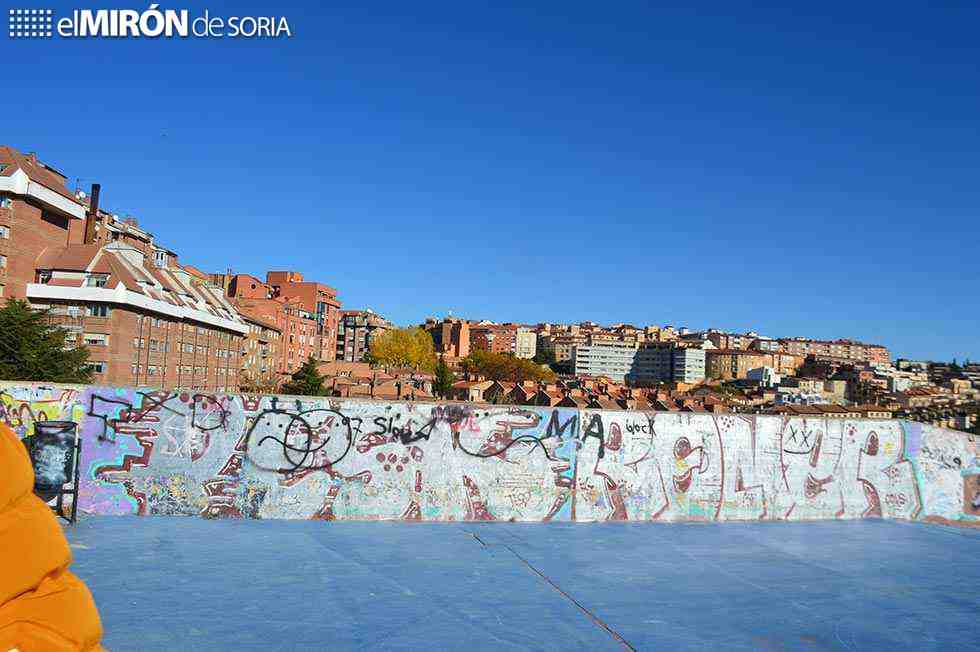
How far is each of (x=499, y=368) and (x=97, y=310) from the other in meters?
90.1

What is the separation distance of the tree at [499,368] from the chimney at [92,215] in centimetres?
7826

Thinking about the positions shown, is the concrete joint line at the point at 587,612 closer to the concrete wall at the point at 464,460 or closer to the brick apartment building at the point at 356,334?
the concrete wall at the point at 464,460

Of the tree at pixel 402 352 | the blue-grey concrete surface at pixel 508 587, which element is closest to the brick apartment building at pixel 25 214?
the blue-grey concrete surface at pixel 508 587

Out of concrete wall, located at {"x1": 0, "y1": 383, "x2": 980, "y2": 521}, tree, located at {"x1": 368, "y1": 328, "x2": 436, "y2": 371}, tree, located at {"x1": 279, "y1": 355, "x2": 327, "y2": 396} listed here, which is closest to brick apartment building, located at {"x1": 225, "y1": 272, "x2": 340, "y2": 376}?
tree, located at {"x1": 368, "y1": 328, "x2": 436, "y2": 371}

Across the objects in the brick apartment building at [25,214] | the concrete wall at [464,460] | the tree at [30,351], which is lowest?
the concrete wall at [464,460]

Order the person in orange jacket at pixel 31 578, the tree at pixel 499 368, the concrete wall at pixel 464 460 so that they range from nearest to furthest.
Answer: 1. the person in orange jacket at pixel 31 578
2. the concrete wall at pixel 464 460
3. the tree at pixel 499 368

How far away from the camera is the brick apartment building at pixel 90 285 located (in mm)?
52125

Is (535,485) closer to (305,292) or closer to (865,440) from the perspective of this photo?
(865,440)

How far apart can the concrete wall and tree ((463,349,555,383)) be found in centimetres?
12077

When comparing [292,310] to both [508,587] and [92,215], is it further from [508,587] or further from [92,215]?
[508,587]

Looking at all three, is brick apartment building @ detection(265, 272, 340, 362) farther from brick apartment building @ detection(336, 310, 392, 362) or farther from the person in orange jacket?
the person in orange jacket

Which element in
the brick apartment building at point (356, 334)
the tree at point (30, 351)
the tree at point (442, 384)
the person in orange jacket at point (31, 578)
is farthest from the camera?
the brick apartment building at point (356, 334)

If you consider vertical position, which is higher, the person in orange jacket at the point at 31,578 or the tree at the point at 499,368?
the tree at the point at 499,368

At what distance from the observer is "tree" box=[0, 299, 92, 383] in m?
35.7
